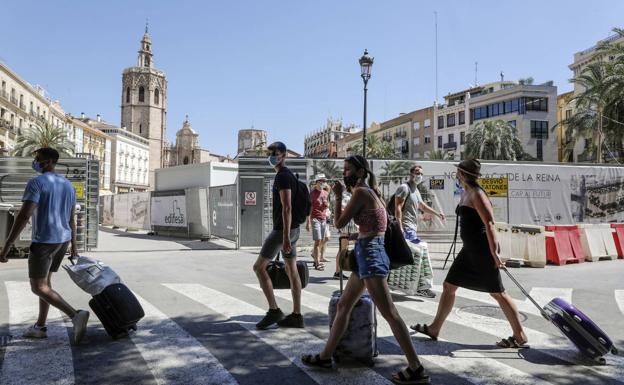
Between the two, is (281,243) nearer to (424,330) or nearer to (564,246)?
(424,330)

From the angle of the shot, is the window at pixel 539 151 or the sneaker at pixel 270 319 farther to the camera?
the window at pixel 539 151

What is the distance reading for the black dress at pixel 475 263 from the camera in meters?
4.53

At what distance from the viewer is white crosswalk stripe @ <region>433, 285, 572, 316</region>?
652 centimetres

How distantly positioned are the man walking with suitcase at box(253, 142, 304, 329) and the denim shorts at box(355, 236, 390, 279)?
1.29 metres

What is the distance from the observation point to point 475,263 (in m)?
4.58

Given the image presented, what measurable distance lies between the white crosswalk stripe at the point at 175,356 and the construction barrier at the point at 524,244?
24.4ft

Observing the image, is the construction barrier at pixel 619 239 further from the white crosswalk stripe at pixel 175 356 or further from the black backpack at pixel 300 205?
the white crosswalk stripe at pixel 175 356

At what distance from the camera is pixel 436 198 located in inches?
651

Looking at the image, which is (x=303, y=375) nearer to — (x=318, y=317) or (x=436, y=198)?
(x=318, y=317)

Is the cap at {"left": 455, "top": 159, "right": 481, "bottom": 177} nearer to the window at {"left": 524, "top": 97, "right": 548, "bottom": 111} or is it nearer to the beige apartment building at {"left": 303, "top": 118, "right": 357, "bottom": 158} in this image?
the window at {"left": 524, "top": 97, "right": 548, "bottom": 111}

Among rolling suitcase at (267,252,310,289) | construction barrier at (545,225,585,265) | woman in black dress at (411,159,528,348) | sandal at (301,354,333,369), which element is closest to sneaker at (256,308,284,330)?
rolling suitcase at (267,252,310,289)

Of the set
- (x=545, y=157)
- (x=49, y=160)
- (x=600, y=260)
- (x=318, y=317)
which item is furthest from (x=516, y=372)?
(x=545, y=157)

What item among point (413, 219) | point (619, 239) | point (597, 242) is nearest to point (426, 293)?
point (413, 219)

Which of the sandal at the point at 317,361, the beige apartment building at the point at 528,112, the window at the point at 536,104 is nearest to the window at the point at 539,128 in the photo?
the beige apartment building at the point at 528,112
